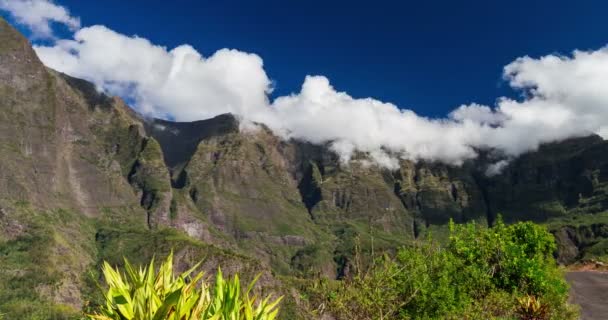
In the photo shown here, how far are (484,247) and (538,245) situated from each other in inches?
357

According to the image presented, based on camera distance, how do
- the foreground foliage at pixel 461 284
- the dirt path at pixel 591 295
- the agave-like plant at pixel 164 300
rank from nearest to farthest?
the agave-like plant at pixel 164 300 < the foreground foliage at pixel 461 284 < the dirt path at pixel 591 295

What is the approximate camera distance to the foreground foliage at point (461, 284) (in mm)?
13844

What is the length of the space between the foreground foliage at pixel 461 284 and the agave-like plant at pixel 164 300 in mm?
5599

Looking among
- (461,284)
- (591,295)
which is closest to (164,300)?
(461,284)

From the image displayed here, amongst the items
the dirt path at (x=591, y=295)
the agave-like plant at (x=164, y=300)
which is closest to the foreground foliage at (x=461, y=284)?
the dirt path at (x=591, y=295)

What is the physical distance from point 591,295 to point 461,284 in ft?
80.7

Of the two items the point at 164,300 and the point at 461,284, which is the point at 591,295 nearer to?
the point at 461,284

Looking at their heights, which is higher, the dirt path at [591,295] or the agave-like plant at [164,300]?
the agave-like plant at [164,300]

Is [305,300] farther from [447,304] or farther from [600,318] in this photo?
[600,318]

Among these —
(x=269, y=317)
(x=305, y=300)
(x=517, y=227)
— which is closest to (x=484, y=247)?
(x=517, y=227)

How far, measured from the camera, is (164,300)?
6375 mm

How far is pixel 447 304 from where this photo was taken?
75.7 ft

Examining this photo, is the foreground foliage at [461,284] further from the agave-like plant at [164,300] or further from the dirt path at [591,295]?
the agave-like plant at [164,300]

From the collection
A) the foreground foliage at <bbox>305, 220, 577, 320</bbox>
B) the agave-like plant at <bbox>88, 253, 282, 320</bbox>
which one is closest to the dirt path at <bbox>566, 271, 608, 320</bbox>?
the foreground foliage at <bbox>305, 220, 577, 320</bbox>
